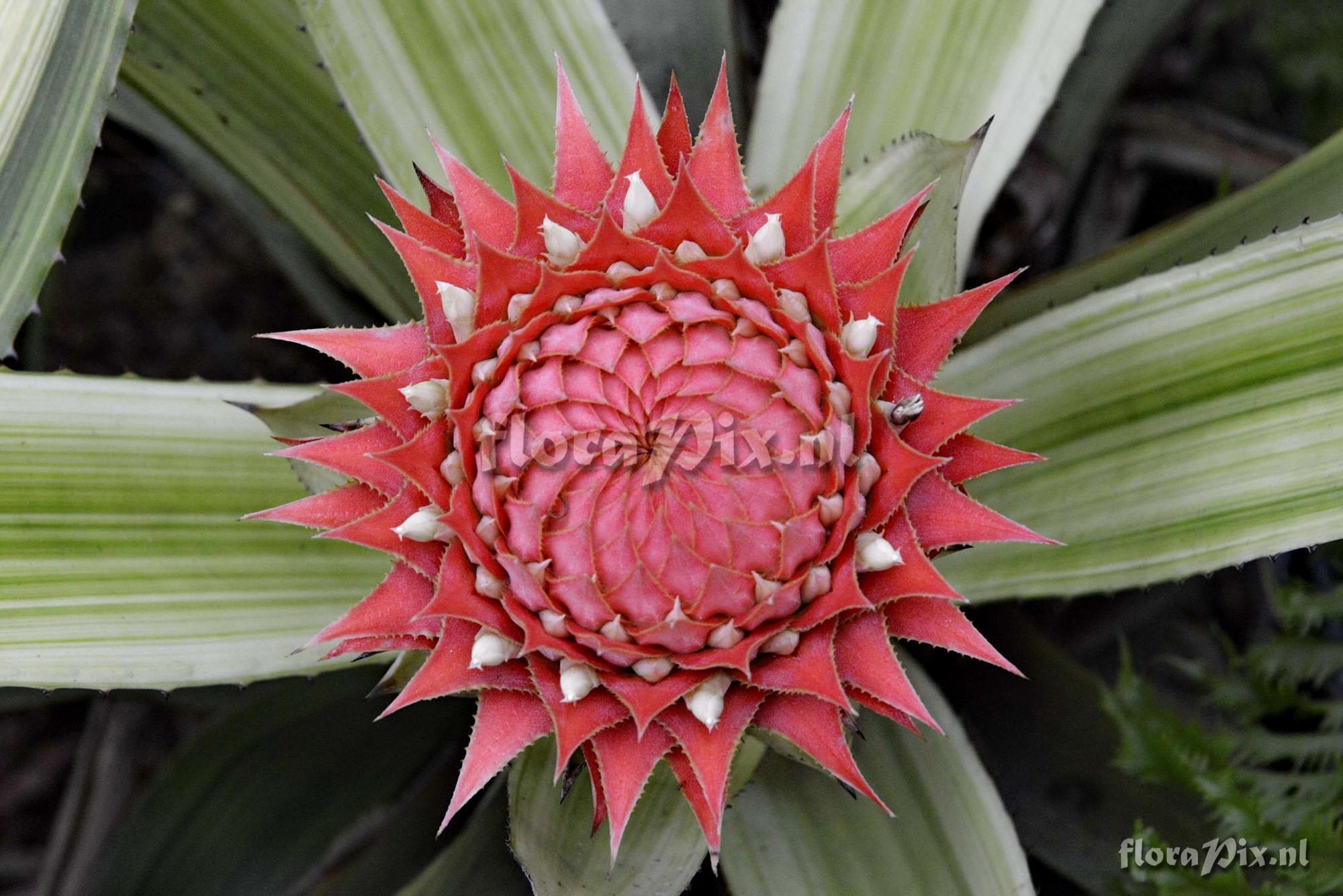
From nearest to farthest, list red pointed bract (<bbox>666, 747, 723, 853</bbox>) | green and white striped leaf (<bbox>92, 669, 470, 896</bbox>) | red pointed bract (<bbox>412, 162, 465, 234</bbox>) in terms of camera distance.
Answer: red pointed bract (<bbox>666, 747, 723, 853</bbox>), red pointed bract (<bbox>412, 162, 465, 234</bbox>), green and white striped leaf (<bbox>92, 669, 470, 896</bbox>)

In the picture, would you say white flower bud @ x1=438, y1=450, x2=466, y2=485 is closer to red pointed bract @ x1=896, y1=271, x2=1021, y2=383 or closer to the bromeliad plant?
the bromeliad plant

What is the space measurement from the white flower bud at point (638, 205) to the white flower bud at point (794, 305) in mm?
183

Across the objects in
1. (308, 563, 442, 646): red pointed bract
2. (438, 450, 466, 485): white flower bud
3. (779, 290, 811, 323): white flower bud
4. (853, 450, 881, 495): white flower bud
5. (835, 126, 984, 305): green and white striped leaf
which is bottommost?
(308, 563, 442, 646): red pointed bract

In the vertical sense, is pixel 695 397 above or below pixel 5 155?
below

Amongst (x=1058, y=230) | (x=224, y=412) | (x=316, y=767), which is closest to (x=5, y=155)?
(x=224, y=412)

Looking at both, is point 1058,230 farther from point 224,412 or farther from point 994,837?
point 224,412

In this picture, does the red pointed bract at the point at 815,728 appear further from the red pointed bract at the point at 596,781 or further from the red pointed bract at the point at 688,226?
the red pointed bract at the point at 688,226

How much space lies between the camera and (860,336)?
1.16m

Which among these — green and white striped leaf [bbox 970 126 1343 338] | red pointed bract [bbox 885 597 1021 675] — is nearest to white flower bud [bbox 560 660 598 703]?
red pointed bract [bbox 885 597 1021 675]

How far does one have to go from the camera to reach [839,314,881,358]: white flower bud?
1157 mm

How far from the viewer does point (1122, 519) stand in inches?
62.6

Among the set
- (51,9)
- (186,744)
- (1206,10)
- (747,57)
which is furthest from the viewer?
(1206,10)

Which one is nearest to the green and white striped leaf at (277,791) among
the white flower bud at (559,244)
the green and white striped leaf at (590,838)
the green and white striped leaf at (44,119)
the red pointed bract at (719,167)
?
the green and white striped leaf at (590,838)

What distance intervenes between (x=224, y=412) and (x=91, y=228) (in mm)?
1668
